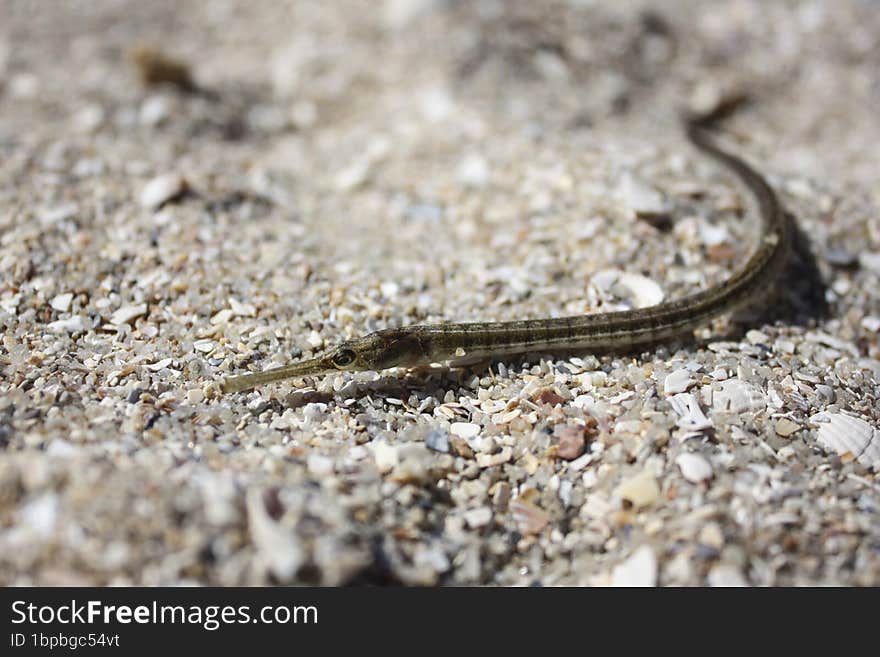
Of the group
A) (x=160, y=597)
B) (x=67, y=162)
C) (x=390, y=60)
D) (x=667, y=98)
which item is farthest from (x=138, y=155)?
(x=667, y=98)

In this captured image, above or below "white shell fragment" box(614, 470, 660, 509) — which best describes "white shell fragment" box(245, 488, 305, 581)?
below

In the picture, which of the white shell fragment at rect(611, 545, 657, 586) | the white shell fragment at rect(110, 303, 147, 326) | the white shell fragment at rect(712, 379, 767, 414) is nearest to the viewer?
the white shell fragment at rect(611, 545, 657, 586)

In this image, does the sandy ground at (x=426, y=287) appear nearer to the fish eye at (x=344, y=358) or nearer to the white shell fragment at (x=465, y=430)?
the white shell fragment at (x=465, y=430)

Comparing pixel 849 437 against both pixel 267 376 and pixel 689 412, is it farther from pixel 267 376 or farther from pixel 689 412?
pixel 267 376

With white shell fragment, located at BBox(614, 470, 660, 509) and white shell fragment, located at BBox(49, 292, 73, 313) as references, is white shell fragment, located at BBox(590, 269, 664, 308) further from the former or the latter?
white shell fragment, located at BBox(49, 292, 73, 313)

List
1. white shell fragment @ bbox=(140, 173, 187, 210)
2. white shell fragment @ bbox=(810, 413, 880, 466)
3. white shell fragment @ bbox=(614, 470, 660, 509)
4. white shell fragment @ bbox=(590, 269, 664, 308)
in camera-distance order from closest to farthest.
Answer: white shell fragment @ bbox=(614, 470, 660, 509) → white shell fragment @ bbox=(810, 413, 880, 466) → white shell fragment @ bbox=(590, 269, 664, 308) → white shell fragment @ bbox=(140, 173, 187, 210)

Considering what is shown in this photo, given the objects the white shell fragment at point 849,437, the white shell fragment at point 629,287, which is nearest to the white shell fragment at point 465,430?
the white shell fragment at point 629,287

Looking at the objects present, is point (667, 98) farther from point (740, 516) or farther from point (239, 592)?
point (239, 592)

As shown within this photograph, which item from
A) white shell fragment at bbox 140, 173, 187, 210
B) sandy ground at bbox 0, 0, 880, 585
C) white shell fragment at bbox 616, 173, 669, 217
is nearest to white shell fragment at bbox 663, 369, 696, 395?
sandy ground at bbox 0, 0, 880, 585

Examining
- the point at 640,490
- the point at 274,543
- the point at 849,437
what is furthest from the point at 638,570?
the point at 274,543
